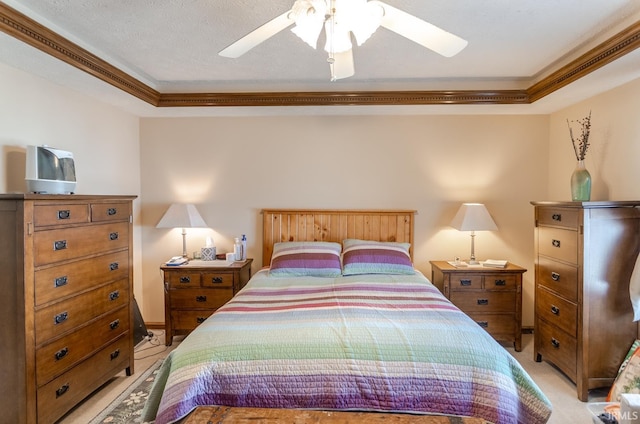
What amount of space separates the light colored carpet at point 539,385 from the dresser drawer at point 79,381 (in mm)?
115

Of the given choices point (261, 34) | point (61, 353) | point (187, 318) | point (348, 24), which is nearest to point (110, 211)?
point (61, 353)

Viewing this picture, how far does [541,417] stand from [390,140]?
270cm

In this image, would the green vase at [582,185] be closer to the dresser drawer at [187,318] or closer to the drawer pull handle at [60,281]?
the dresser drawer at [187,318]

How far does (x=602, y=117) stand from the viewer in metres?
2.87

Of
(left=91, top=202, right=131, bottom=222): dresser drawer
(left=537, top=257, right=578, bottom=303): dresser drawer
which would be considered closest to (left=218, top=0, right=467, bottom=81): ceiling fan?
(left=91, top=202, right=131, bottom=222): dresser drawer

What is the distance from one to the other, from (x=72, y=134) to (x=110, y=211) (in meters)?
0.87

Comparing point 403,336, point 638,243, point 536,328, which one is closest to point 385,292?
point 403,336

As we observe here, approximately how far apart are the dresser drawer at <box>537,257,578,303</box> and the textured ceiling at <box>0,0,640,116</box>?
147 centimetres

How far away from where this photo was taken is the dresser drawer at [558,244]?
8.25 feet

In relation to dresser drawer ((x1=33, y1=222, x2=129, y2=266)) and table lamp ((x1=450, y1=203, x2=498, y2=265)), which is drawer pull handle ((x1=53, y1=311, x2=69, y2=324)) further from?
table lamp ((x1=450, y1=203, x2=498, y2=265))

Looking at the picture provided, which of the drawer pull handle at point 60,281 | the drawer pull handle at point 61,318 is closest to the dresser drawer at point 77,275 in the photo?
the drawer pull handle at point 60,281

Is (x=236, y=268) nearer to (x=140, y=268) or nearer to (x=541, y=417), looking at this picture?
(x=140, y=268)

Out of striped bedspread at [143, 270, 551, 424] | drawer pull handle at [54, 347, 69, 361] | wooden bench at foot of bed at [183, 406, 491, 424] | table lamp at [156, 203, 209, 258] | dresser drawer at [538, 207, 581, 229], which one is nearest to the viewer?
wooden bench at foot of bed at [183, 406, 491, 424]

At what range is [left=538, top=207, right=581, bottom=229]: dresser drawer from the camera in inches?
98.0
